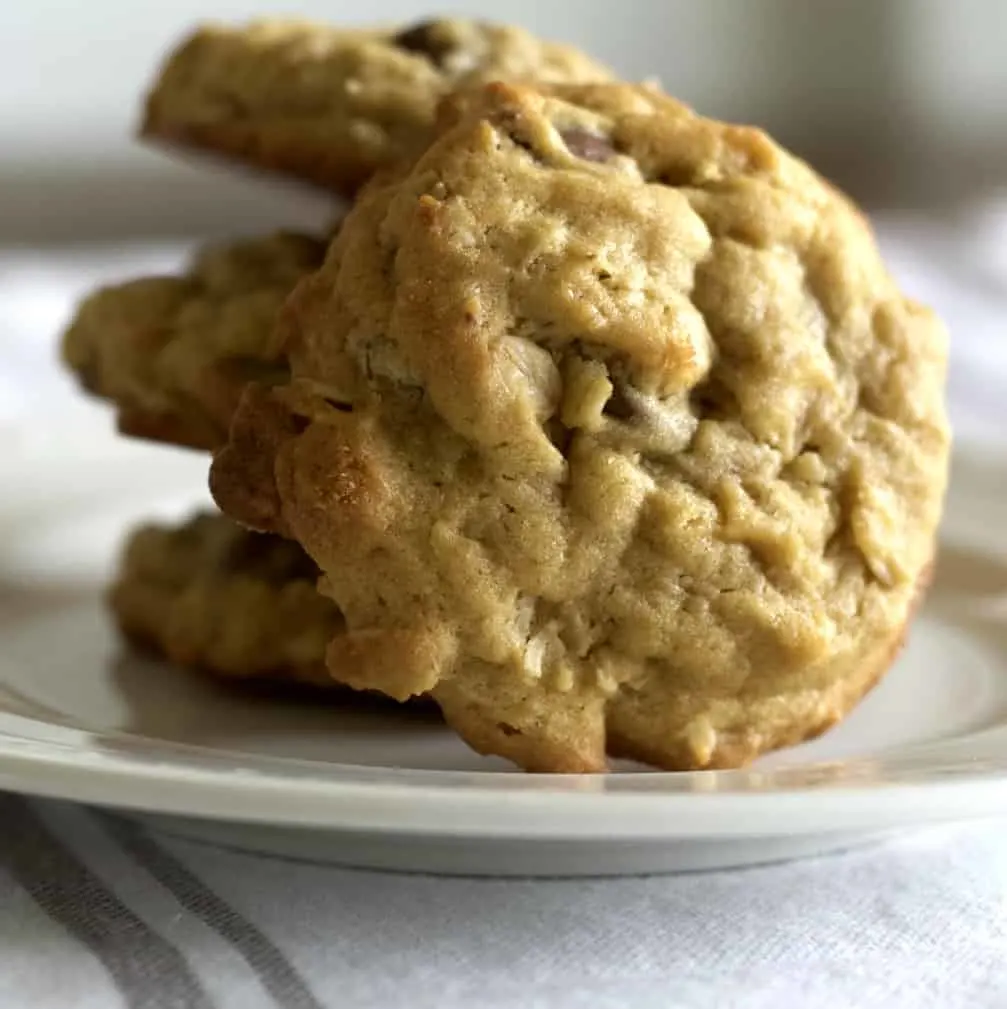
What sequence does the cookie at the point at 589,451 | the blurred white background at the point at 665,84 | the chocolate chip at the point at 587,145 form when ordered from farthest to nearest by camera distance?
the blurred white background at the point at 665,84, the chocolate chip at the point at 587,145, the cookie at the point at 589,451

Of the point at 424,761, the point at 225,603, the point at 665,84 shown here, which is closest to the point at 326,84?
the point at 225,603

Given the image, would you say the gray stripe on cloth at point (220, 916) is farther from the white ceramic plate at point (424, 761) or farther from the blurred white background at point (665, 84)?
the blurred white background at point (665, 84)

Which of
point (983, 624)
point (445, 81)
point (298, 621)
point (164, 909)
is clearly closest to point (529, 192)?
point (445, 81)

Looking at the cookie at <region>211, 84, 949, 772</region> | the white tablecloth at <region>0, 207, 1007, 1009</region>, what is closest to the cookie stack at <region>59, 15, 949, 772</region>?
the cookie at <region>211, 84, 949, 772</region>

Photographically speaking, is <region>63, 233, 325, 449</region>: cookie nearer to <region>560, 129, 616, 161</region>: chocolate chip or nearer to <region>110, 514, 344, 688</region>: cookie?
<region>110, 514, 344, 688</region>: cookie

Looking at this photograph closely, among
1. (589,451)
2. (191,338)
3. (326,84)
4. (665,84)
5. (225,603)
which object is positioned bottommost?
(665,84)

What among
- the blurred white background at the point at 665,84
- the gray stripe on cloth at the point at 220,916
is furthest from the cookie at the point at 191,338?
the blurred white background at the point at 665,84

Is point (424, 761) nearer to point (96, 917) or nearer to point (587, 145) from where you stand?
point (96, 917)
